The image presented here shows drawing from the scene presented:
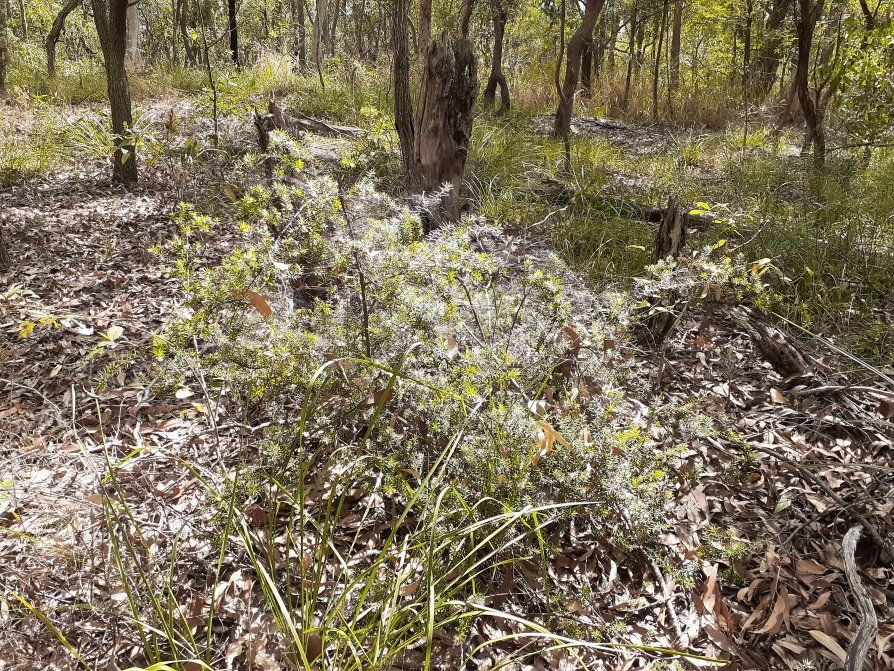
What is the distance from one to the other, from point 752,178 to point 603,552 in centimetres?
363

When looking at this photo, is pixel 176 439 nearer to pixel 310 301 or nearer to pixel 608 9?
pixel 310 301

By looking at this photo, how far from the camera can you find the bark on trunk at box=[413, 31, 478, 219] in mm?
3271

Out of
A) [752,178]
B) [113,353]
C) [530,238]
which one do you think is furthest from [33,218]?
[752,178]

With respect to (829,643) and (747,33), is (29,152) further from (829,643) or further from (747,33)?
(747,33)

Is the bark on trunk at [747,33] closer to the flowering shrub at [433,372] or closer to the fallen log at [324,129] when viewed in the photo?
the fallen log at [324,129]

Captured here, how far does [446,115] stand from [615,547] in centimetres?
285

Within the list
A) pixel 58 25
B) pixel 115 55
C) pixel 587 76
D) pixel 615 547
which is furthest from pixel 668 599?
pixel 587 76

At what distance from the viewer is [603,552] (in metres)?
1.67

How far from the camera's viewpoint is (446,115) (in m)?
3.46

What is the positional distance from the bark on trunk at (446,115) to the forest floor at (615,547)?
1.86 metres

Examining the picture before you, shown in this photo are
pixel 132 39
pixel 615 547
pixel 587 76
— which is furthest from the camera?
pixel 132 39

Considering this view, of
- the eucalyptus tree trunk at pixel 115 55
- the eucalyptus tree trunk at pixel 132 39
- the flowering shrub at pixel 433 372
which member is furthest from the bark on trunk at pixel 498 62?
the eucalyptus tree trunk at pixel 132 39

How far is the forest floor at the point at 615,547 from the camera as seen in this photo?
144 cm

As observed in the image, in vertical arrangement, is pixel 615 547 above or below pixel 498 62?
below
